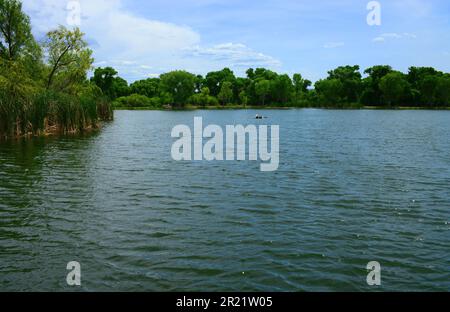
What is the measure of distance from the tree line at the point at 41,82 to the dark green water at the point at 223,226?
36.9ft

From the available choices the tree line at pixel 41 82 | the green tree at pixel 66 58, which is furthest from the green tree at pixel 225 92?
A: the green tree at pixel 66 58

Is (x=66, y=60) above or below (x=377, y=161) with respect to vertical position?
above

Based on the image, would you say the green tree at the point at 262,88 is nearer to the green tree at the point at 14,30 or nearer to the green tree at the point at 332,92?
the green tree at the point at 332,92

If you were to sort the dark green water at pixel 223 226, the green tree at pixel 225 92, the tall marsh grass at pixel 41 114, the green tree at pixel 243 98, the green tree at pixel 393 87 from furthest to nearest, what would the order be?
the green tree at pixel 243 98 < the green tree at pixel 225 92 < the green tree at pixel 393 87 < the tall marsh grass at pixel 41 114 < the dark green water at pixel 223 226

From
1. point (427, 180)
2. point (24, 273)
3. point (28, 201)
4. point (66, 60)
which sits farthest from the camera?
point (66, 60)

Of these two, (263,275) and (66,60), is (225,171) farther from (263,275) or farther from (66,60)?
(66,60)

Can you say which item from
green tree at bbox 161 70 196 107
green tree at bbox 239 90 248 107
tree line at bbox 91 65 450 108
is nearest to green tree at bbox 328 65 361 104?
tree line at bbox 91 65 450 108

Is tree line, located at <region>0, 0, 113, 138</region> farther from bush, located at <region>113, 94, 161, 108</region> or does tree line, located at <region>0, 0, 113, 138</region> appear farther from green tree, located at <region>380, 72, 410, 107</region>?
green tree, located at <region>380, 72, 410, 107</region>

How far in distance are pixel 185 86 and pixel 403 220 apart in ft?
544

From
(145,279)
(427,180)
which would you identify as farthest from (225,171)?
(145,279)

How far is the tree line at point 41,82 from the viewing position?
32.5m

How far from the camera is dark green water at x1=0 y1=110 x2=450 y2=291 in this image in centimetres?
A: 859

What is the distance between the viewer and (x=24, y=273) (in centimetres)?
862
